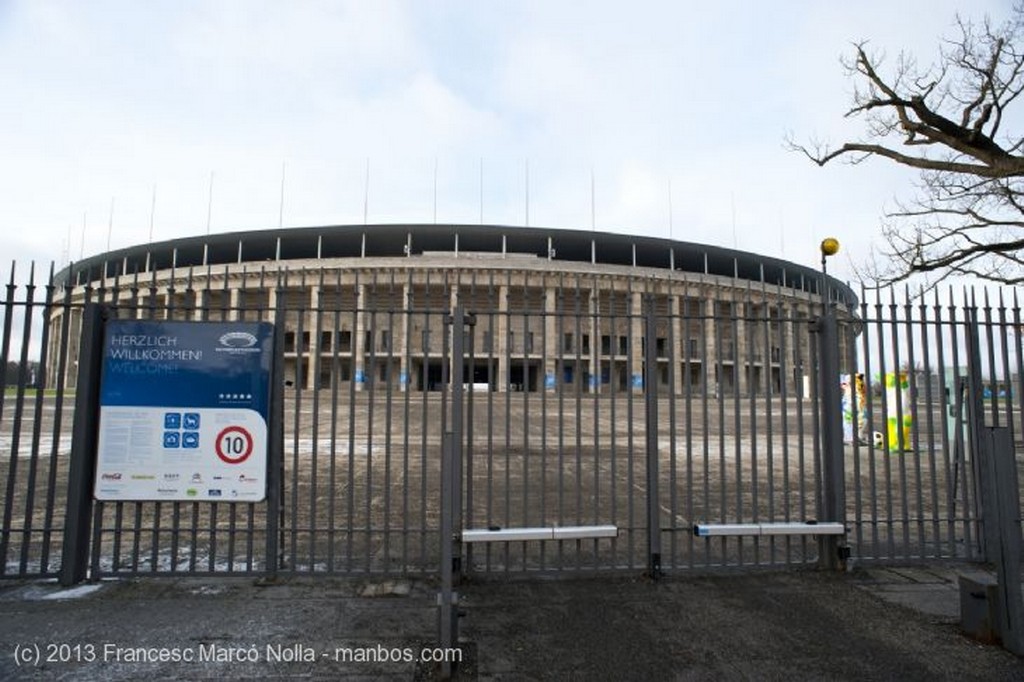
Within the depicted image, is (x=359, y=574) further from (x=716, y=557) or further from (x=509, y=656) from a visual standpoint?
(x=716, y=557)

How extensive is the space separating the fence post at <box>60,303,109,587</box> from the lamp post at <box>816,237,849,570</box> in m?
6.31

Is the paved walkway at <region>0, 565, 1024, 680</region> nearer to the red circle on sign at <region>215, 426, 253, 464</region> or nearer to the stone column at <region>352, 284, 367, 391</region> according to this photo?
the red circle on sign at <region>215, 426, 253, 464</region>

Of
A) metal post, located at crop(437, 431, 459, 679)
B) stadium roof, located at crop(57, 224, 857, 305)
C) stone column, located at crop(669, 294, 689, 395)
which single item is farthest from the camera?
stadium roof, located at crop(57, 224, 857, 305)

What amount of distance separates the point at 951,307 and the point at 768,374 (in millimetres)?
1985

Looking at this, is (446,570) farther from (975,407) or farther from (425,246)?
(425,246)

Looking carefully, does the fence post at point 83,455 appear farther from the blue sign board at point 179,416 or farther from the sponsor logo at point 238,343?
the sponsor logo at point 238,343

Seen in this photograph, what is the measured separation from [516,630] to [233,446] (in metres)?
2.72

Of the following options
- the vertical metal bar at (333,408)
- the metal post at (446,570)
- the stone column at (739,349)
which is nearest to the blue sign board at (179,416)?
the vertical metal bar at (333,408)

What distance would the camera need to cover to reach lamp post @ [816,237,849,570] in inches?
209

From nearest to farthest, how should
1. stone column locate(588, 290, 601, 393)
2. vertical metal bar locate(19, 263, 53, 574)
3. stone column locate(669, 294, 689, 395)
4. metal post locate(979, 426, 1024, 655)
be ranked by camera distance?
metal post locate(979, 426, 1024, 655)
vertical metal bar locate(19, 263, 53, 574)
stone column locate(588, 290, 601, 393)
stone column locate(669, 294, 689, 395)

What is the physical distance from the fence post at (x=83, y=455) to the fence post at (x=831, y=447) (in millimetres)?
6307

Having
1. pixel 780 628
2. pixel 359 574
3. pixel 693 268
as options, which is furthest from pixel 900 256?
pixel 693 268

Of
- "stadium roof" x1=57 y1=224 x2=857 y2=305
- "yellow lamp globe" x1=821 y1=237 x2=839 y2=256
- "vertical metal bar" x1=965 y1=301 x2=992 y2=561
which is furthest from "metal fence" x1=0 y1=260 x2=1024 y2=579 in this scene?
"stadium roof" x1=57 y1=224 x2=857 y2=305

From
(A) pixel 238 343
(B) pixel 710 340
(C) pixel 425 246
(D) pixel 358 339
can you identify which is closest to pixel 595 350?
(D) pixel 358 339
